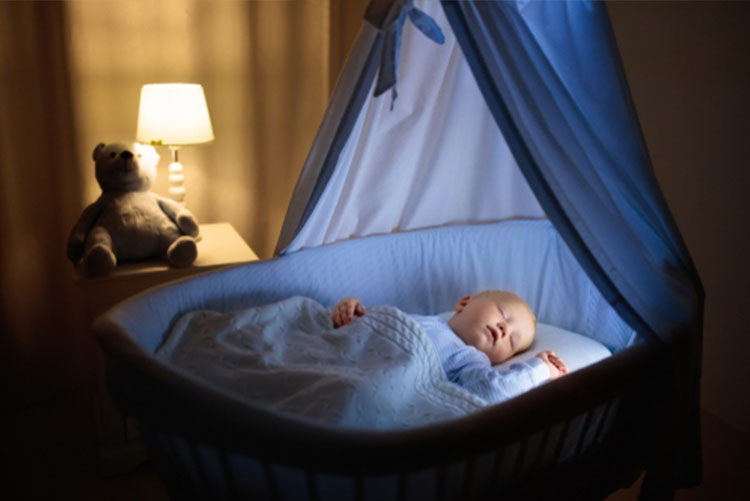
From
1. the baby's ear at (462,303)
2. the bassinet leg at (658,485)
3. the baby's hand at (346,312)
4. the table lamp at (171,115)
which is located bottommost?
the bassinet leg at (658,485)

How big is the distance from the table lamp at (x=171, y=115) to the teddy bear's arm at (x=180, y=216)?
218 mm

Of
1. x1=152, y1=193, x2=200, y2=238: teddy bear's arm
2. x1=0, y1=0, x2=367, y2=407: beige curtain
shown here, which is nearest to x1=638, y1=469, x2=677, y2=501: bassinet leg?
x1=152, y1=193, x2=200, y2=238: teddy bear's arm

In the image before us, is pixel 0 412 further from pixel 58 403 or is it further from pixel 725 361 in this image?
pixel 725 361

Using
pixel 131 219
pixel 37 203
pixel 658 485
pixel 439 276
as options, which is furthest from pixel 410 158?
pixel 37 203

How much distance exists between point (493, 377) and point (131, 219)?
1.33 metres

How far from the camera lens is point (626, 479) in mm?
1449

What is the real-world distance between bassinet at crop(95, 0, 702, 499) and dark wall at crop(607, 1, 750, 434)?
1.85 feet

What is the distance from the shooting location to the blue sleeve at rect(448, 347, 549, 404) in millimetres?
1414

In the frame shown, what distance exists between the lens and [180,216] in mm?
2154

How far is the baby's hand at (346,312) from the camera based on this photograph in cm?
162

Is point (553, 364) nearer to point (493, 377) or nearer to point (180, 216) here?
point (493, 377)

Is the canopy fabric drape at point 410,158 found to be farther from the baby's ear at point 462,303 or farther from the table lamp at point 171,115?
the table lamp at point 171,115

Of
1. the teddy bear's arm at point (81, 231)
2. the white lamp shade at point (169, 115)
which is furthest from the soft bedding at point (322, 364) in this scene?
the white lamp shade at point (169, 115)

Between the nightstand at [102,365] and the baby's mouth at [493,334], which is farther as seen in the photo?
the nightstand at [102,365]
